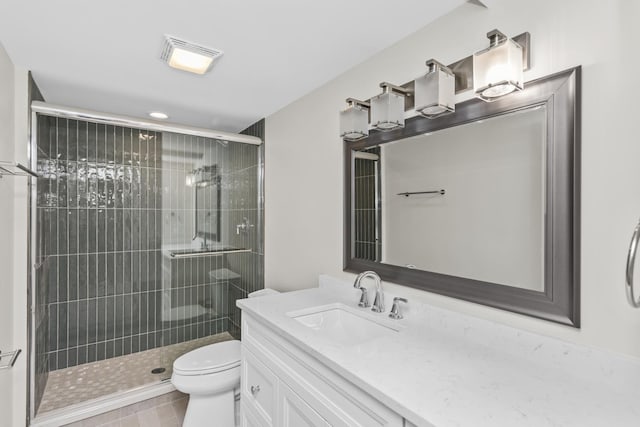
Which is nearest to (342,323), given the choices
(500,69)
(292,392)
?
(292,392)

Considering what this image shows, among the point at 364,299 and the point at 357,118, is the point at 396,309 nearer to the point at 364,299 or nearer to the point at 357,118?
the point at 364,299

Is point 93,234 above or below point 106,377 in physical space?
above

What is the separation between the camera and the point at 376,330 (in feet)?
4.65

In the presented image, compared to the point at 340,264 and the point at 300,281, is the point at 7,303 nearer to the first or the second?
the point at 300,281

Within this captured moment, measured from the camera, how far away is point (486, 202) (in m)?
1.22

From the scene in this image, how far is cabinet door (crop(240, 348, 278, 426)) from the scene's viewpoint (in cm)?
137

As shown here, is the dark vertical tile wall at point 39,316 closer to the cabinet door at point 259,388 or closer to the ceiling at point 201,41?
the ceiling at point 201,41

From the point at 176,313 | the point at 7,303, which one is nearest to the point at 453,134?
the point at 7,303

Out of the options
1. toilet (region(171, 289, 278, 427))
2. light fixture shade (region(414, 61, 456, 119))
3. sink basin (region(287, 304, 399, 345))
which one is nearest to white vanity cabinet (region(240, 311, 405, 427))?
sink basin (region(287, 304, 399, 345))

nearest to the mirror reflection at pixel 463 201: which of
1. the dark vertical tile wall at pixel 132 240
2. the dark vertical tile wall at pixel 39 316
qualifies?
the dark vertical tile wall at pixel 132 240

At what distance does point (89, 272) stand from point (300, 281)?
184 cm

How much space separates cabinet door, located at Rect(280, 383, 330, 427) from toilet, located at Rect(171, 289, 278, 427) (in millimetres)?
859

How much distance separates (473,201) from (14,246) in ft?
7.77

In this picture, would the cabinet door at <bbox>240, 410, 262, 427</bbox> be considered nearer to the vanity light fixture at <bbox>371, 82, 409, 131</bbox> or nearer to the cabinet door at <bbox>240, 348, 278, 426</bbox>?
the cabinet door at <bbox>240, 348, 278, 426</bbox>
